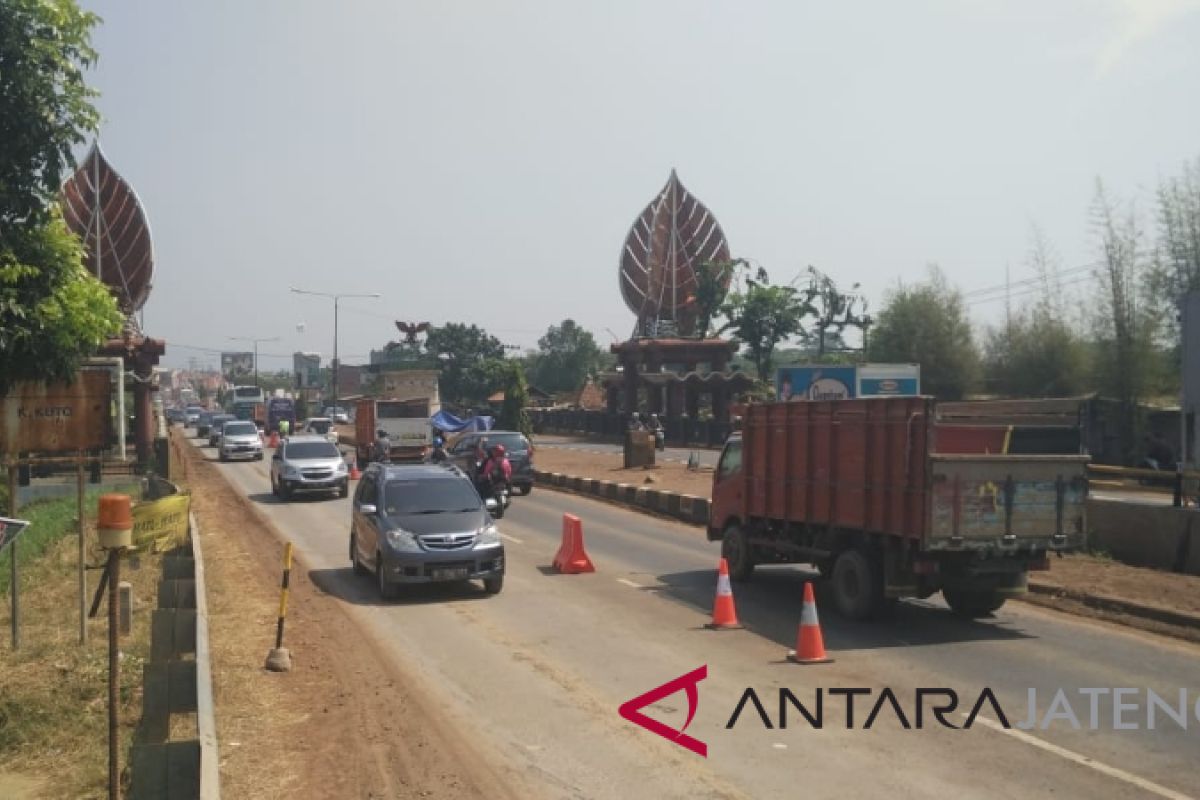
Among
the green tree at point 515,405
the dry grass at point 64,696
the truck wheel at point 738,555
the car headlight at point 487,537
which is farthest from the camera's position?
the green tree at point 515,405

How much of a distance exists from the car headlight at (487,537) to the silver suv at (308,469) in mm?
15987

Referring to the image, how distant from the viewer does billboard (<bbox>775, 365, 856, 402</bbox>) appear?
95.7 feet

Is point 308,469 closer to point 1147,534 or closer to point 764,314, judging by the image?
point 1147,534

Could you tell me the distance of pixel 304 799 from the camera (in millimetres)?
7176

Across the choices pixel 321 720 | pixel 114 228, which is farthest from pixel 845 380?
pixel 114 228

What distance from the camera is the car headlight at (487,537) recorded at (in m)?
14.8

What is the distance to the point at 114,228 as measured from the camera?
56594 mm

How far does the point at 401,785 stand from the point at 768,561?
8.93 m

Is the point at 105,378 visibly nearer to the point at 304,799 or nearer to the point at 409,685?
the point at 409,685

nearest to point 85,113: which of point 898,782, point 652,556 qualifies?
point 898,782

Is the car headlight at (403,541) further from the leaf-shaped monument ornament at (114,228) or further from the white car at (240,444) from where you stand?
the leaf-shaped monument ornament at (114,228)

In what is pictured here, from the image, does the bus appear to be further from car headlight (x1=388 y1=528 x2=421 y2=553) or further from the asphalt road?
car headlight (x1=388 y1=528 x2=421 y2=553)

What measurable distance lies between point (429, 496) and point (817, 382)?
1601cm

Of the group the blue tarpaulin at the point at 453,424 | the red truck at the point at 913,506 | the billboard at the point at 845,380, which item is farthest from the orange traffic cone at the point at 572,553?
the blue tarpaulin at the point at 453,424
